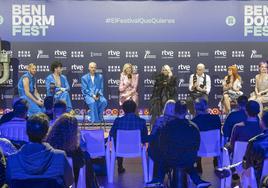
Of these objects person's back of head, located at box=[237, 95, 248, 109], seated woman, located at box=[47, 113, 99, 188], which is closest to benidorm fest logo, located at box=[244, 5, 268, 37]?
person's back of head, located at box=[237, 95, 248, 109]

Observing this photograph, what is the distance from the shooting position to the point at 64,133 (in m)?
5.14

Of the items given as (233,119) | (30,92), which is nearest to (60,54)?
(30,92)

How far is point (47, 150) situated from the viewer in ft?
13.8

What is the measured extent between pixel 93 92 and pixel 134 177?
488cm

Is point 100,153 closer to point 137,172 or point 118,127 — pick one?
point 118,127

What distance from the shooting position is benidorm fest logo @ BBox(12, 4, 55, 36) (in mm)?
A: 14234

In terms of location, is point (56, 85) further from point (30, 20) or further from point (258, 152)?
point (258, 152)

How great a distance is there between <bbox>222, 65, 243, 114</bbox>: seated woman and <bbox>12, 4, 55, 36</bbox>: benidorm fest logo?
14.6ft

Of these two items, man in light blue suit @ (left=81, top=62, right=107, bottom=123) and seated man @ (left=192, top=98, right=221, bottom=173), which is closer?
seated man @ (left=192, top=98, right=221, bottom=173)

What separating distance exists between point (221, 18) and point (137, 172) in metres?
6.88

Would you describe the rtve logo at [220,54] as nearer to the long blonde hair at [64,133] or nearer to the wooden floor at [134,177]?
the wooden floor at [134,177]

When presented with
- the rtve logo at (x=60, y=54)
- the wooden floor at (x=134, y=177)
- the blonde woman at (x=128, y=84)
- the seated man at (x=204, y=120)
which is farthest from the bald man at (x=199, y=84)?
the seated man at (x=204, y=120)

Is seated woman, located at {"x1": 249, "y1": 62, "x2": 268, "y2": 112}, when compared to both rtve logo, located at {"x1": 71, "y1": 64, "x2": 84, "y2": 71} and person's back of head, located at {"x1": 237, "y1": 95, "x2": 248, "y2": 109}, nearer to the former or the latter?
rtve logo, located at {"x1": 71, "y1": 64, "x2": 84, "y2": 71}

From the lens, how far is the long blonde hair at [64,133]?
5.11 metres
